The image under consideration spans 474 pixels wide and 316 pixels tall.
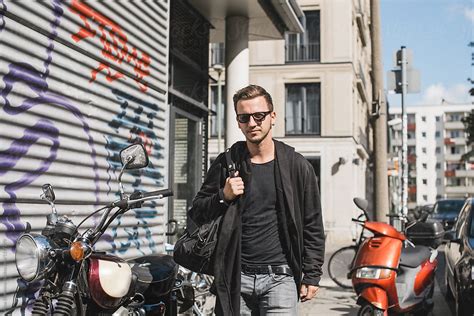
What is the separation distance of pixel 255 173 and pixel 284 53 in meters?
23.6

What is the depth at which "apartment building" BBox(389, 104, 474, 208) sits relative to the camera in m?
113

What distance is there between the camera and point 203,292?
5.73 m

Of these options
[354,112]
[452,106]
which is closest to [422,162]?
[452,106]

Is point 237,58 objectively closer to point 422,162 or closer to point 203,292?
point 203,292

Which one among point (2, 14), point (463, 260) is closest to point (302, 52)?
point (463, 260)

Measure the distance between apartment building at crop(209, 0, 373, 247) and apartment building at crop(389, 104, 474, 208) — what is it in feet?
296

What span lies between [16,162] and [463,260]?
5.04 metres

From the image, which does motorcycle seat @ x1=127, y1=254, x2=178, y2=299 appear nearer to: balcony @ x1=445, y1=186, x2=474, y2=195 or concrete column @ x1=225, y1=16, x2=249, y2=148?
concrete column @ x1=225, y1=16, x2=249, y2=148

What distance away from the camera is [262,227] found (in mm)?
3334

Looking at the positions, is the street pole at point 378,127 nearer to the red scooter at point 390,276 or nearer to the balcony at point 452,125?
the red scooter at point 390,276

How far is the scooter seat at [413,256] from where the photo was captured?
21.4 ft

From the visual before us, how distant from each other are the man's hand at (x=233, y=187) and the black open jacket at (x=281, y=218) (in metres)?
0.09

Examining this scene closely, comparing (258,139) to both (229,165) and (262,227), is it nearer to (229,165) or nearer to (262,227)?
(229,165)

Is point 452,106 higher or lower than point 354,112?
higher
